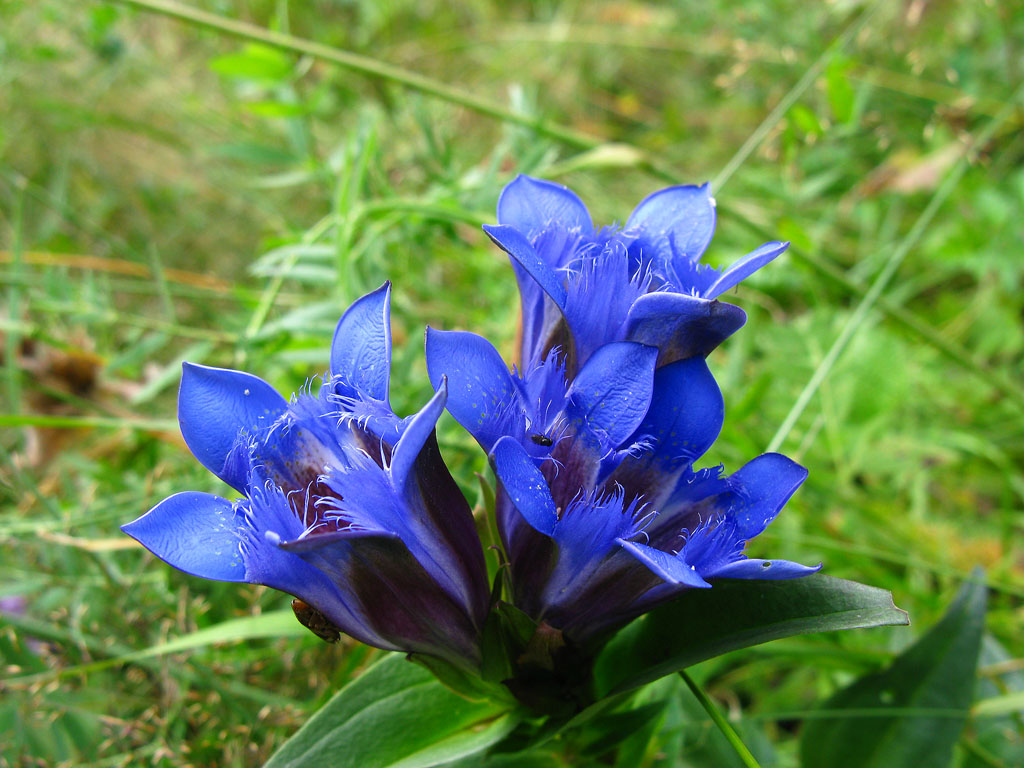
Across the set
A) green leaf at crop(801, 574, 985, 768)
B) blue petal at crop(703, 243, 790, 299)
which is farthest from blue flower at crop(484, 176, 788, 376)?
green leaf at crop(801, 574, 985, 768)

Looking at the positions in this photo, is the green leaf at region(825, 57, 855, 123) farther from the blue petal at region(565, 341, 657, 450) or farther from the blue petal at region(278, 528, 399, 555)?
the blue petal at region(278, 528, 399, 555)

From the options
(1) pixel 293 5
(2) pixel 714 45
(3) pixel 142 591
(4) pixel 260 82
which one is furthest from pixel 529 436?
(1) pixel 293 5

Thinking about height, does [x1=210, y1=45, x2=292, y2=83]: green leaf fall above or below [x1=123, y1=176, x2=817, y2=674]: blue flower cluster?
above

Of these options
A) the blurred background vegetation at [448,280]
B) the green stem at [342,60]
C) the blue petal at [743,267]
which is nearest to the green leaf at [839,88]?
the blurred background vegetation at [448,280]

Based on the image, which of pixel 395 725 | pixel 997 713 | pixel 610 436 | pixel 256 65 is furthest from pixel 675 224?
pixel 256 65

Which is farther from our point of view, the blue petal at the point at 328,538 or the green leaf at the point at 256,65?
the green leaf at the point at 256,65

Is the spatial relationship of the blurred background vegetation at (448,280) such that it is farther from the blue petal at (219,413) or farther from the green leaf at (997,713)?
the blue petal at (219,413)

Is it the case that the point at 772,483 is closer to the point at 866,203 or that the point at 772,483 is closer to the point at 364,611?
the point at 364,611
